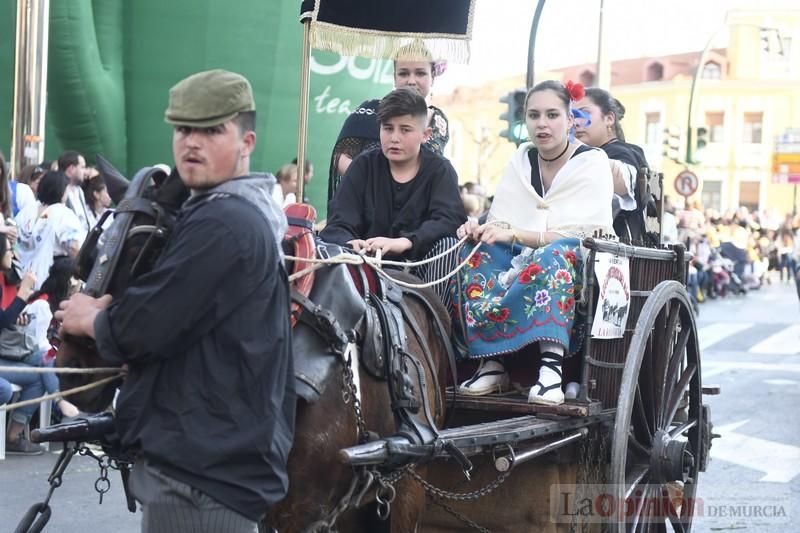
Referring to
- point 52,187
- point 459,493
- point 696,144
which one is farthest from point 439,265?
point 696,144

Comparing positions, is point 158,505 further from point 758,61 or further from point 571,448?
point 758,61

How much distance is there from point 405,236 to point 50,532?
318cm

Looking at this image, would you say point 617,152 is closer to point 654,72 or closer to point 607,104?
point 607,104

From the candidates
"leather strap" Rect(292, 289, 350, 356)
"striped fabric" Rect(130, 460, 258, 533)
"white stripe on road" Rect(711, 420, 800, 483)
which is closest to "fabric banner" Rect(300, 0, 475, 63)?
"leather strap" Rect(292, 289, 350, 356)

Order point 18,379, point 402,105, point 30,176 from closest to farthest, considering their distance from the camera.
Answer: point 402,105, point 18,379, point 30,176

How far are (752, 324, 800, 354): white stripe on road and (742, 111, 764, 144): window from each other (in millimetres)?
45227

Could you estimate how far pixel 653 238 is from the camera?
21.4 feet

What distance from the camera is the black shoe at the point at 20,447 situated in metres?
8.55

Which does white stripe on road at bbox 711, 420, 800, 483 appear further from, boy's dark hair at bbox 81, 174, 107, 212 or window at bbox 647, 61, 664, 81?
window at bbox 647, 61, 664, 81

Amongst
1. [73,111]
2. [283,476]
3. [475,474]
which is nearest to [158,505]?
[283,476]

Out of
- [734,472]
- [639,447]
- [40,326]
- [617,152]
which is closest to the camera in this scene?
[639,447]

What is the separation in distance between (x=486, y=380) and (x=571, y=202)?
0.92 m

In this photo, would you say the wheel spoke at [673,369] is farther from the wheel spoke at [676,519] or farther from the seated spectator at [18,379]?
the seated spectator at [18,379]

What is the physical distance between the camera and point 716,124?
211ft
